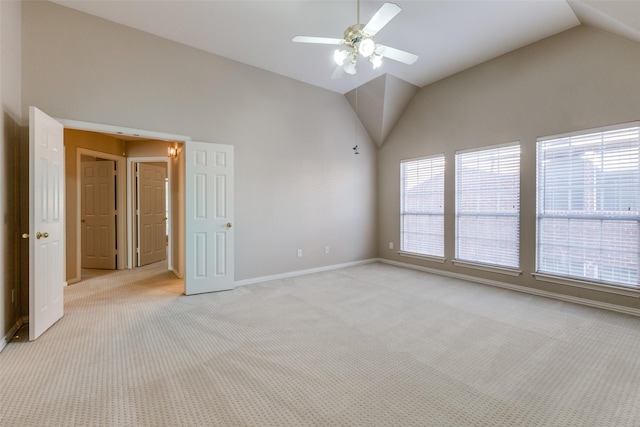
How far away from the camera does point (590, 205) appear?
346 centimetres

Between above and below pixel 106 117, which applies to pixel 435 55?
above

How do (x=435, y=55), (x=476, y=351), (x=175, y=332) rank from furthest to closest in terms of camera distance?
1. (x=435, y=55)
2. (x=175, y=332)
3. (x=476, y=351)

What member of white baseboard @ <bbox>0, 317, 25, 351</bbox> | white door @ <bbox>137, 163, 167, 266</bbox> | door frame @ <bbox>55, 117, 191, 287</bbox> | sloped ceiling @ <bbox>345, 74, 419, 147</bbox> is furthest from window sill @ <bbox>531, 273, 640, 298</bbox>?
white door @ <bbox>137, 163, 167, 266</bbox>

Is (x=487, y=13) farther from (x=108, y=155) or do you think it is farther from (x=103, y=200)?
(x=103, y=200)

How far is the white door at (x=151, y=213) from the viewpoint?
5898mm

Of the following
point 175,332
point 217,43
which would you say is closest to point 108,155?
point 217,43

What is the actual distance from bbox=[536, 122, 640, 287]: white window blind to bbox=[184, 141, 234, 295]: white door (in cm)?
436

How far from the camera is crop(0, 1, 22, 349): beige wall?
2521 millimetres

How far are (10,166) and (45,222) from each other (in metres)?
0.62

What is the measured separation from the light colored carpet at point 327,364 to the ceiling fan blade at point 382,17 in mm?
2751

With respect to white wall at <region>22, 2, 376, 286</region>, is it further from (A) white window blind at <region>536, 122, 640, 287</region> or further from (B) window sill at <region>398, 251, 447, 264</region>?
(A) white window blind at <region>536, 122, 640, 287</region>

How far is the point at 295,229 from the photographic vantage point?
16.4 feet

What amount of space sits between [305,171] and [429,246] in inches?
105

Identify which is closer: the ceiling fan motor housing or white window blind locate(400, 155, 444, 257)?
the ceiling fan motor housing
